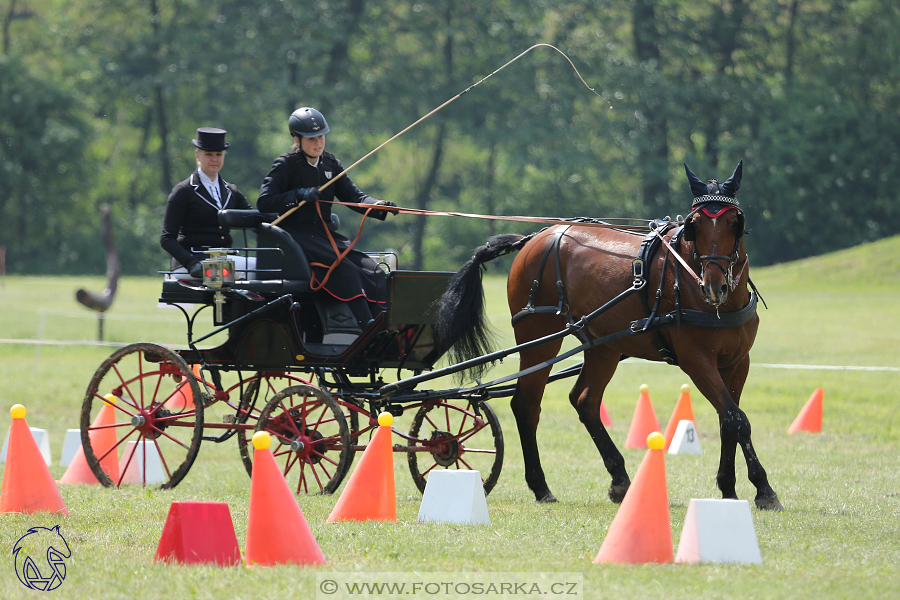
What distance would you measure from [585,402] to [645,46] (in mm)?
36358

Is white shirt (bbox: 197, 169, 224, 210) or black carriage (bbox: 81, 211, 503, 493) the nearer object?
black carriage (bbox: 81, 211, 503, 493)

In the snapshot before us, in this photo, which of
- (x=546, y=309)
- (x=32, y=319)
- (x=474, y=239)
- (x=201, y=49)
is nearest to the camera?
(x=546, y=309)

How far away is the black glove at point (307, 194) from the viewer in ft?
23.4

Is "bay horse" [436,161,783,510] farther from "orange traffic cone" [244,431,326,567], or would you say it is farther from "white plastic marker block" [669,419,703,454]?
"orange traffic cone" [244,431,326,567]

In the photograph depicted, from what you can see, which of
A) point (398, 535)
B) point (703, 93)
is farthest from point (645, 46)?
point (398, 535)

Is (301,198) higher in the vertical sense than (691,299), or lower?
higher

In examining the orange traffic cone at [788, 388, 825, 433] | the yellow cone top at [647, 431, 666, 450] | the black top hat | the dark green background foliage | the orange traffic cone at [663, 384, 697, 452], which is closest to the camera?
the yellow cone top at [647, 431, 666, 450]

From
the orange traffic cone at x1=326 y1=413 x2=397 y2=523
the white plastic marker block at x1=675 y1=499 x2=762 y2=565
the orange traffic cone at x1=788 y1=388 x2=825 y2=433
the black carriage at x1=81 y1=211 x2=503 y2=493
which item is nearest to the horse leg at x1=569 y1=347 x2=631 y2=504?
the black carriage at x1=81 y1=211 x2=503 y2=493

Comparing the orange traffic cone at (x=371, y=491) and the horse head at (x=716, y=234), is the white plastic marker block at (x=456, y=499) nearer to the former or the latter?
the orange traffic cone at (x=371, y=491)

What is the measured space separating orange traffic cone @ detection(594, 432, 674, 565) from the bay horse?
152 cm

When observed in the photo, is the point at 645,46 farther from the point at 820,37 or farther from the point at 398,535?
the point at 398,535

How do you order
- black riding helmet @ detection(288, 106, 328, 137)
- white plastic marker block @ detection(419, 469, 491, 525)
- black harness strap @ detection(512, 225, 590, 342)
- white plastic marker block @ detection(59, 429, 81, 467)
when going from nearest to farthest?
white plastic marker block @ detection(419, 469, 491, 525)
black harness strap @ detection(512, 225, 590, 342)
black riding helmet @ detection(288, 106, 328, 137)
white plastic marker block @ detection(59, 429, 81, 467)

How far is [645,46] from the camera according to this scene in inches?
1631

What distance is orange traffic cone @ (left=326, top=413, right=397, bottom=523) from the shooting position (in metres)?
5.79
